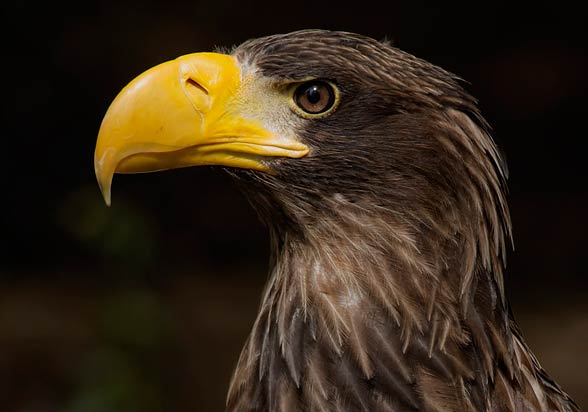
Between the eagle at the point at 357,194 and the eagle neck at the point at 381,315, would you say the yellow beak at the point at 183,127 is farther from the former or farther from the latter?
the eagle neck at the point at 381,315

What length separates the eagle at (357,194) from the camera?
2.06 meters

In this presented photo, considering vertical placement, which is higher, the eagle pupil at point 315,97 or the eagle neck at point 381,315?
the eagle pupil at point 315,97

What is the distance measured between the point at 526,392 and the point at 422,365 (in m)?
0.30

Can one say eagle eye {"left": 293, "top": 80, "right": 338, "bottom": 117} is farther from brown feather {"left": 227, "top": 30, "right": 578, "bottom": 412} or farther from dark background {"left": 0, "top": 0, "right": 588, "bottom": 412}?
dark background {"left": 0, "top": 0, "right": 588, "bottom": 412}

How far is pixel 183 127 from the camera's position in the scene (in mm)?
2072

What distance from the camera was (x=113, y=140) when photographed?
206 cm

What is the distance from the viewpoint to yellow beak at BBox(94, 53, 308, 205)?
205 centimetres

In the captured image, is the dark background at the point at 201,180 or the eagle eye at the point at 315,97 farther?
the dark background at the point at 201,180

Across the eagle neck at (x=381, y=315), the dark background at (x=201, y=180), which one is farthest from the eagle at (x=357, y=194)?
the dark background at (x=201, y=180)

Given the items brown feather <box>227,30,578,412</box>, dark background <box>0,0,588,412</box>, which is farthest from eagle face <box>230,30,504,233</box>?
dark background <box>0,0,588,412</box>

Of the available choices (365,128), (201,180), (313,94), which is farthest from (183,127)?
(201,180)

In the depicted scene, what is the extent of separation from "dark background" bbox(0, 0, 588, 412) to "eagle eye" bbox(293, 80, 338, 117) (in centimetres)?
347

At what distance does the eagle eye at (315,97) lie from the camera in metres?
2.12

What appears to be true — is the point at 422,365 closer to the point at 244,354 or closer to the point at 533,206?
the point at 244,354
